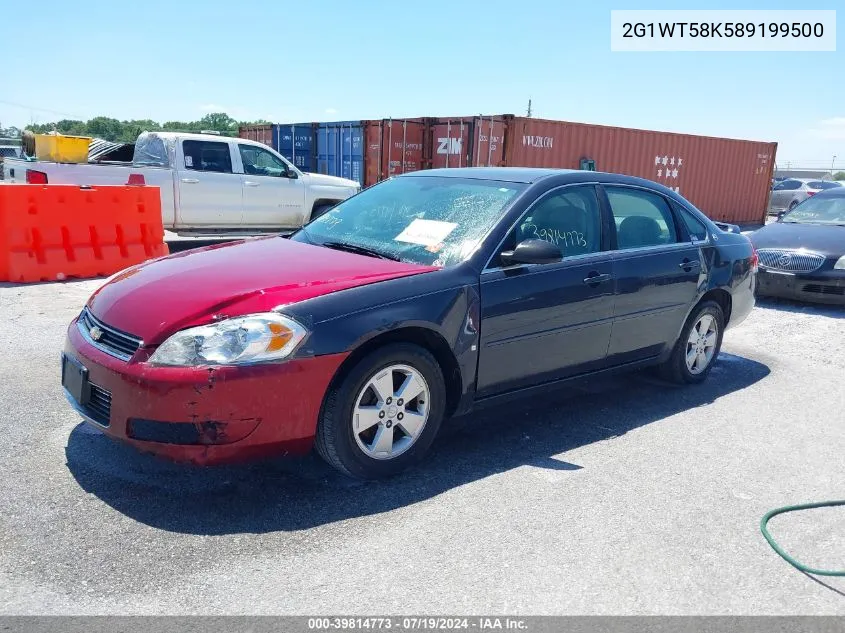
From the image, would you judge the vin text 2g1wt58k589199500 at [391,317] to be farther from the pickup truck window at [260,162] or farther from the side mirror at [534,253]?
the pickup truck window at [260,162]

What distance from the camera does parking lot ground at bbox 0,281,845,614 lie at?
2.75 metres

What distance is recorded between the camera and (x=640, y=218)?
201 inches

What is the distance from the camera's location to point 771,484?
3.89m

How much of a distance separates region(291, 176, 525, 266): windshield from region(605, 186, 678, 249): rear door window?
2.86 feet

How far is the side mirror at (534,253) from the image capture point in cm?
397

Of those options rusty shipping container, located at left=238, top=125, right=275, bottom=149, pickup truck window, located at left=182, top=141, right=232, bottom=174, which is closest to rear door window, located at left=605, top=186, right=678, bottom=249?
pickup truck window, located at left=182, top=141, right=232, bottom=174

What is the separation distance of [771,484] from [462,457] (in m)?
1.66

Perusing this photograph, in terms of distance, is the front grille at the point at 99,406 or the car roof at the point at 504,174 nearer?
the front grille at the point at 99,406

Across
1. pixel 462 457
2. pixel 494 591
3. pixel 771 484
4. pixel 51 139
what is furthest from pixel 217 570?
pixel 51 139

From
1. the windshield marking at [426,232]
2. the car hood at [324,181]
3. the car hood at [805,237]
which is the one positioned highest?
the windshield marking at [426,232]

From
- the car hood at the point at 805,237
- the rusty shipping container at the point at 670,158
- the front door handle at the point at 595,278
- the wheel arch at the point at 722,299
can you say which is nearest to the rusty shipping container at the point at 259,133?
the rusty shipping container at the point at 670,158

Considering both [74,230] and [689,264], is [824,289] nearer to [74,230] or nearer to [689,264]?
[689,264]

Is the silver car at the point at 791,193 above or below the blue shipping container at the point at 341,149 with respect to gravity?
below

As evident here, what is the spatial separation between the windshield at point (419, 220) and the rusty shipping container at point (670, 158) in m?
11.9
